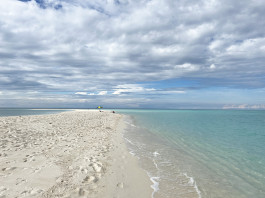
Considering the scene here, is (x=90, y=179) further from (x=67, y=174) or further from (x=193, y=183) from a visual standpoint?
(x=193, y=183)

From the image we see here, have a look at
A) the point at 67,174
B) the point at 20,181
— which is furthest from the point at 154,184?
the point at 20,181

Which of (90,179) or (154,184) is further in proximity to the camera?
(154,184)

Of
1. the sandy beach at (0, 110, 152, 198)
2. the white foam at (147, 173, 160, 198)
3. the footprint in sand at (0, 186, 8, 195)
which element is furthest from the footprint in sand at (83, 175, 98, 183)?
the footprint in sand at (0, 186, 8, 195)

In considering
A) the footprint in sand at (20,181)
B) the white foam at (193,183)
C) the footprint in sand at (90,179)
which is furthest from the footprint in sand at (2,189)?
the white foam at (193,183)

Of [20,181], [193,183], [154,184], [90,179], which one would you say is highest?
[20,181]

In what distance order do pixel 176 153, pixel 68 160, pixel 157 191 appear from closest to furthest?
pixel 157 191
pixel 68 160
pixel 176 153

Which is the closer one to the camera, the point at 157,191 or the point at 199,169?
the point at 157,191

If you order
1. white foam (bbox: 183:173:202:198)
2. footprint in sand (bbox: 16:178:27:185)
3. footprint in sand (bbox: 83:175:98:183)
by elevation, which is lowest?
white foam (bbox: 183:173:202:198)

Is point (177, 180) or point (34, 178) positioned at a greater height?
point (34, 178)

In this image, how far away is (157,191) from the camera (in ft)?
20.8

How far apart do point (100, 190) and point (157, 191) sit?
218cm

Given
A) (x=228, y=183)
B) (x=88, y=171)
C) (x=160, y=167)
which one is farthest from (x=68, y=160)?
(x=228, y=183)

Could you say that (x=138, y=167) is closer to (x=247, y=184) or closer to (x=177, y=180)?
(x=177, y=180)

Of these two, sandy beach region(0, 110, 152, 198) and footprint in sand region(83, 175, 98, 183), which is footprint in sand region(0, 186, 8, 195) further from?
footprint in sand region(83, 175, 98, 183)
